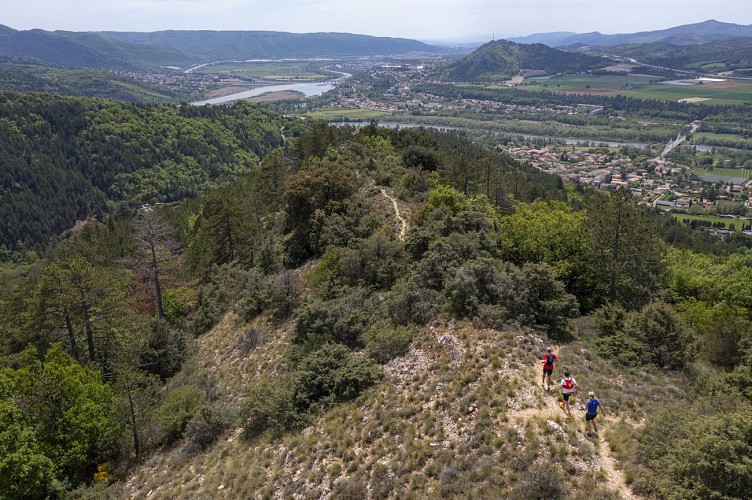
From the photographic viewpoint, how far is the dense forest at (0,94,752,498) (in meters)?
13.0

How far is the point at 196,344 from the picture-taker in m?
31.7

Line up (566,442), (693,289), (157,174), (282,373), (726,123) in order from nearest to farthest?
(566,442) → (282,373) → (693,289) → (157,174) → (726,123)

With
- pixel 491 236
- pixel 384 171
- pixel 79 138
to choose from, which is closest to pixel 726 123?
pixel 384 171

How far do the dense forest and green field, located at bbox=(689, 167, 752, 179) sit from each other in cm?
12457

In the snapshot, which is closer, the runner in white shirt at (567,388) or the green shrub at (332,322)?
the runner in white shirt at (567,388)

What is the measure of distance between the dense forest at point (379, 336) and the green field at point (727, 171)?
124569mm

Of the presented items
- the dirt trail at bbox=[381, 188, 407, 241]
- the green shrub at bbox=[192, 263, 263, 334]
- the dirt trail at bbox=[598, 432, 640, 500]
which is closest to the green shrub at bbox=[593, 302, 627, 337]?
the dirt trail at bbox=[598, 432, 640, 500]

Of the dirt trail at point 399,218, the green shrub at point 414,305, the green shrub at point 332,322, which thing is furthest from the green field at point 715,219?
the green shrub at point 332,322

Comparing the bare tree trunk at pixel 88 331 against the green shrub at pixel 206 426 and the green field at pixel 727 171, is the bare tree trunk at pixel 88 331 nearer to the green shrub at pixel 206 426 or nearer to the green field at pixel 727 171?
the green shrub at pixel 206 426

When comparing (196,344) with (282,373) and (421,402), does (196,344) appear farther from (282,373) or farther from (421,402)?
(421,402)

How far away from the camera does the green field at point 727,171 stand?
13688 cm

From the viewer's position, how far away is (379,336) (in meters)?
20.3

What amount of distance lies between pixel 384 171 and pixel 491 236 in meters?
23.2

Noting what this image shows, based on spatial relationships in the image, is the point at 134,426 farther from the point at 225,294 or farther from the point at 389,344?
the point at 225,294
